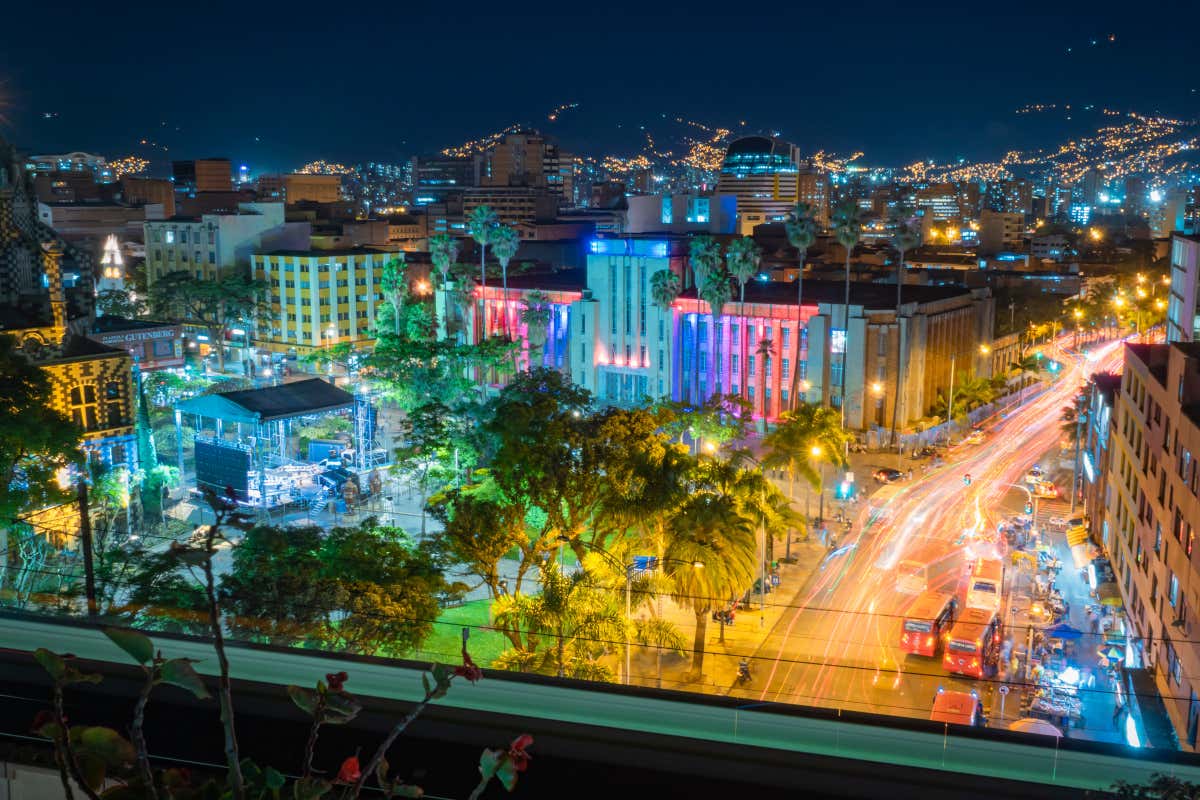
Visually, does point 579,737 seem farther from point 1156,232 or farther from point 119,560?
point 1156,232

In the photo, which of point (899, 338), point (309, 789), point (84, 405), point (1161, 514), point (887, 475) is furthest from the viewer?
point (899, 338)

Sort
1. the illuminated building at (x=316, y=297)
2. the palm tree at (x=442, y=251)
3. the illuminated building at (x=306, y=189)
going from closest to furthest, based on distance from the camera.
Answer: the palm tree at (x=442, y=251)
the illuminated building at (x=316, y=297)
the illuminated building at (x=306, y=189)

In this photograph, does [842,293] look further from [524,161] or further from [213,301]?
[524,161]

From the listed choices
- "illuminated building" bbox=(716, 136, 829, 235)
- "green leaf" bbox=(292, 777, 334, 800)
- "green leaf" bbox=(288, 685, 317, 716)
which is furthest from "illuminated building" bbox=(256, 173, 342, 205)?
"green leaf" bbox=(292, 777, 334, 800)

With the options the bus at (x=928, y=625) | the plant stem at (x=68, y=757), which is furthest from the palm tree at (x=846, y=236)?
the plant stem at (x=68, y=757)

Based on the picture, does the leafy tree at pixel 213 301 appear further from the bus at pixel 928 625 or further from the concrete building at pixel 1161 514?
the concrete building at pixel 1161 514

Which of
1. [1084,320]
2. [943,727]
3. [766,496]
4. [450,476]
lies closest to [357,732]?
[943,727]

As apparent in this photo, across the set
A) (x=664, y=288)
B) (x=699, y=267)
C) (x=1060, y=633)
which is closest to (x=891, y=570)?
(x=1060, y=633)
